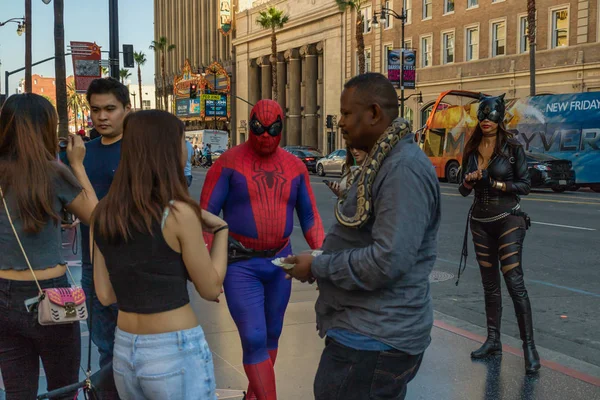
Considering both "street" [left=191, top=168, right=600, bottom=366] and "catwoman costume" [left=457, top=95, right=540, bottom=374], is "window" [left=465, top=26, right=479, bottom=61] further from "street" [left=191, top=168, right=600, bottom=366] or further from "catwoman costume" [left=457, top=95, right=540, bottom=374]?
"catwoman costume" [left=457, top=95, right=540, bottom=374]

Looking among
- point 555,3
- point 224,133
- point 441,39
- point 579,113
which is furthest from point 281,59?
point 579,113

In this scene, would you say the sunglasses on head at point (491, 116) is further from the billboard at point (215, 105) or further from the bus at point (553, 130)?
the billboard at point (215, 105)

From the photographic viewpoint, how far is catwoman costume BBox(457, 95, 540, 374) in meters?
5.24

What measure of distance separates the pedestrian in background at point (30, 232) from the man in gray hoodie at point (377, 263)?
1.24 meters

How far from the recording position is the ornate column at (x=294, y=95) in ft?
198

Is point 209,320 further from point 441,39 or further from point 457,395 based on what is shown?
point 441,39

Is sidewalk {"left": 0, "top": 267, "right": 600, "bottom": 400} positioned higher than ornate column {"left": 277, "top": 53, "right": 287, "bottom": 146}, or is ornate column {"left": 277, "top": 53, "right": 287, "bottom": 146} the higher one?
ornate column {"left": 277, "top": 53, "right": 287, "bottom": 146}

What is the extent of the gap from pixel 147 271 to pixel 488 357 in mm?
3628

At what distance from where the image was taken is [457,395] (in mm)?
4703

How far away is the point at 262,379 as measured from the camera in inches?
165

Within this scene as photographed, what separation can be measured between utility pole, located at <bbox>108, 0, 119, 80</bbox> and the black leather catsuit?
1018cm

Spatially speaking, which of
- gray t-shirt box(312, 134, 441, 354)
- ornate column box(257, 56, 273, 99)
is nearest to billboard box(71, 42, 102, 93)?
gray t-shirt box(312, 134, 441, 354)

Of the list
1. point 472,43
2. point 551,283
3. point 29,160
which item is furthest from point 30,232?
point 472,43

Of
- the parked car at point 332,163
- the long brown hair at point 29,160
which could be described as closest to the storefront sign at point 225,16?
the parked car at point 332,163
